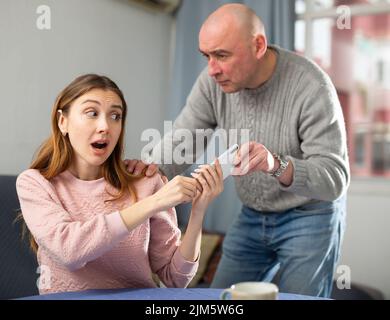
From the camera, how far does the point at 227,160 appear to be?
1.13 metres

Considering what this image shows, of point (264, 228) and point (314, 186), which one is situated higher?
point (314, 186)

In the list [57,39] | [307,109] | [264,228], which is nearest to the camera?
[307,109]

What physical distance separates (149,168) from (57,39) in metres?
0.76

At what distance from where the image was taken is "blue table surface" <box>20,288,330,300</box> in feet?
3.04

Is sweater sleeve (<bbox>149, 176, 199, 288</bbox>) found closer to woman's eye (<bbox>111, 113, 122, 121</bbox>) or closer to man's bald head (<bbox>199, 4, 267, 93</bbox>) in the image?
woman's eye (<bbox>111, 113, 122, 121</bbox>)

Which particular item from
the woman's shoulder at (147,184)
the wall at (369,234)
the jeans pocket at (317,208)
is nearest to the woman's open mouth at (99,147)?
the woman's shoulder at (147,184)

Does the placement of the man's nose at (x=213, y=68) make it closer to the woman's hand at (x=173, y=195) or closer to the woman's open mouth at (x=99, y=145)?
the woman's open mouth at (x=99, y=145)

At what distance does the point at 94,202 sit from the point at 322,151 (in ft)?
1.99

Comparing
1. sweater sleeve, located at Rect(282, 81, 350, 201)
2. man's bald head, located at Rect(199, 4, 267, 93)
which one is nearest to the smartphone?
sweater sleeve, located at Rect(282, 81, 350, 201)

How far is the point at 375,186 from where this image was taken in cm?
258

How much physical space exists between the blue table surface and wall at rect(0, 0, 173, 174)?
0.84m

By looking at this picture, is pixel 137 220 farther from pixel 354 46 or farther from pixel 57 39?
pixel 354 46

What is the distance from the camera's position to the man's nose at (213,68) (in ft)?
4.85
